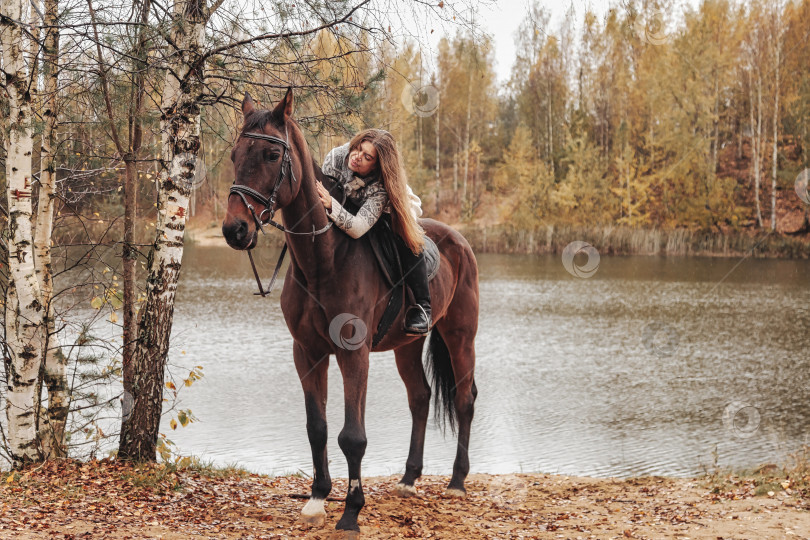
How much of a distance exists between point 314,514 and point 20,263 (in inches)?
104

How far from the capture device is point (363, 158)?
4750 millimetres

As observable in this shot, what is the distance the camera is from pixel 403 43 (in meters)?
5.70

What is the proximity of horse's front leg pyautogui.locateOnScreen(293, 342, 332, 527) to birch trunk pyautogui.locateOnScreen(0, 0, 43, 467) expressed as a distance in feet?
6.34

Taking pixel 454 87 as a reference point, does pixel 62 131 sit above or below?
below

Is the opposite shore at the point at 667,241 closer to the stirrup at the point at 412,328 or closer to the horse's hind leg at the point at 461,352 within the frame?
the horse's hind leg at the point at 461,352

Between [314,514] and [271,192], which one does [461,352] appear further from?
[271,192]

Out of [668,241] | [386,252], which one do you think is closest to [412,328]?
[386,252]

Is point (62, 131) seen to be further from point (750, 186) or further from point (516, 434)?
point (750, 186)

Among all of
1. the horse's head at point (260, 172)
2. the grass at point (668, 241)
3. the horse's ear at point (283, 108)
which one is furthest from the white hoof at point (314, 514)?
the grass at point (668, 241)

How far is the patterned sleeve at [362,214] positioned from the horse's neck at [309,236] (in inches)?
3.1

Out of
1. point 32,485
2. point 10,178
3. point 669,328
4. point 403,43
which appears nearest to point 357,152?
point 403,43

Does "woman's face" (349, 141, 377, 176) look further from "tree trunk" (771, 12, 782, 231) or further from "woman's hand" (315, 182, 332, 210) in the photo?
"tree trunk" (771, 12, 782, 231)

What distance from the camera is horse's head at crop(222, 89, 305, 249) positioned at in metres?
3.82

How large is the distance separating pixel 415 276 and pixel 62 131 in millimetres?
3649
